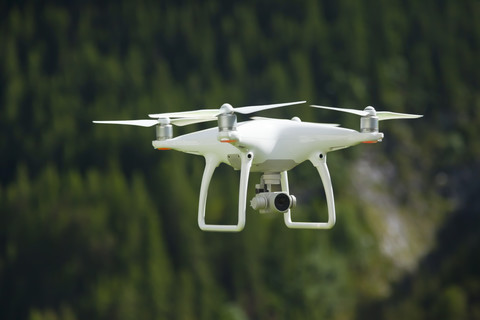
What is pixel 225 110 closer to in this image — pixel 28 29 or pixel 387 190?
pixel 387 190

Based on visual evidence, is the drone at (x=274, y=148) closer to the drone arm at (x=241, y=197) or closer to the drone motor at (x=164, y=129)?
the drone arm at (x=241, y=197)

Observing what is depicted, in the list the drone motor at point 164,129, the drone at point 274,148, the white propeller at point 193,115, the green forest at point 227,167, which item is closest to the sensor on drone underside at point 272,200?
the drone at point 274,148

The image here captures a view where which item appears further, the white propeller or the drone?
the white propeller

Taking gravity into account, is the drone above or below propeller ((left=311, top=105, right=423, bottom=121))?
below

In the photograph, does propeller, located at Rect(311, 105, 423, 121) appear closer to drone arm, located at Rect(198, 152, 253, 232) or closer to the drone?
the drone

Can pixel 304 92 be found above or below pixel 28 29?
below

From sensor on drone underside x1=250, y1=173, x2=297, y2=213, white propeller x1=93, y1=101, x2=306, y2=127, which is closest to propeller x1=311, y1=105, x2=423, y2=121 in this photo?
white propeller x1=93, y1=101, x2=306, y2=127

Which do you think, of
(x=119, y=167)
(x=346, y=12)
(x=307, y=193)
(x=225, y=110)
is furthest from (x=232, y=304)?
(x=225, y=110)
